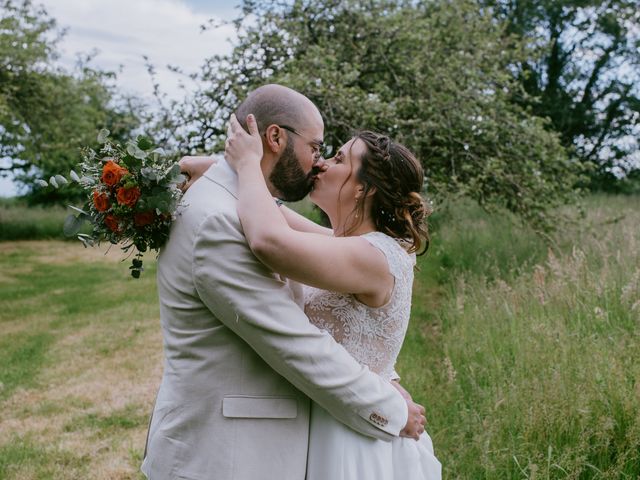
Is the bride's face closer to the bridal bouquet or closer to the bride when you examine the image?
the bride

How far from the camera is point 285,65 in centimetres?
985

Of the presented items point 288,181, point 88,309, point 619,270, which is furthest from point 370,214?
point 88,309

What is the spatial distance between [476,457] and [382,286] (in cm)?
220

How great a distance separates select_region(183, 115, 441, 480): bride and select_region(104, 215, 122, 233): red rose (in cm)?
47

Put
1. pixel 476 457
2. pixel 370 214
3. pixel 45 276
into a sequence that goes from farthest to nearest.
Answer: pixel 45 276, pixel 476 457, pixel 370 214

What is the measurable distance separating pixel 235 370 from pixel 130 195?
0.71 m

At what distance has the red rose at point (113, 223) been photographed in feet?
8.11

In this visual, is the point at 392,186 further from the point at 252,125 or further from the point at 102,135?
the point at 102,135

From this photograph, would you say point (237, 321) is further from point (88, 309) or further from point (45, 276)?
point (45, 276)

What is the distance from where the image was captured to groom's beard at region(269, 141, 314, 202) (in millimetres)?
2854

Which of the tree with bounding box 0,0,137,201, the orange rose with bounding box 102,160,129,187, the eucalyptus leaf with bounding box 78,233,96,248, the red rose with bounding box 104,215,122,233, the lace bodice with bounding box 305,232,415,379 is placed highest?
the orange rose with bounding box 102,160,129,187

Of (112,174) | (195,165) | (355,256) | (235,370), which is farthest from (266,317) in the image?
(195,165)

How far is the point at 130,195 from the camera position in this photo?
239cm

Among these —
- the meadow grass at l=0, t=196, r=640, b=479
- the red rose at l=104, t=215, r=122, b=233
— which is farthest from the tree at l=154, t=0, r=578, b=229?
the red rose at l=104, t=215, r=122, b=233
